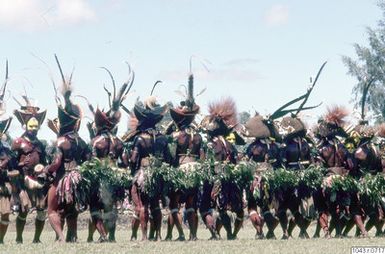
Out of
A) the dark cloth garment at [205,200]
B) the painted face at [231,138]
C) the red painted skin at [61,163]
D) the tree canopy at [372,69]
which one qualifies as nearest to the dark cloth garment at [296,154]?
the painted face at [231,138]

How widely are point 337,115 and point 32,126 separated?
18.1 ft

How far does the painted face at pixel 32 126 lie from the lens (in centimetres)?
1490

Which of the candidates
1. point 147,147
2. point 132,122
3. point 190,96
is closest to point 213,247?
point 147,147

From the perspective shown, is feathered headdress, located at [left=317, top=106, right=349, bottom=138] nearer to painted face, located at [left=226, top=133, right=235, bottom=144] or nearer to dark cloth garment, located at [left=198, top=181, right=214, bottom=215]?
painted face, located at [left=226, top=133, right=235, bottom=144]

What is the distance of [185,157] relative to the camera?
1509cm

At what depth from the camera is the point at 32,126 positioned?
14906 mm

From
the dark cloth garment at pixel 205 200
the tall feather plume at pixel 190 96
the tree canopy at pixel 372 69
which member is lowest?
the dark cloth garment at pixel 205 200

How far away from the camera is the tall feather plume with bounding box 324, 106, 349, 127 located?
1611 centimetres

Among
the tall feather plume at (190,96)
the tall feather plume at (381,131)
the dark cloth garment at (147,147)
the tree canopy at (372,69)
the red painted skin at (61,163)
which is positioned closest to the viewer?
the red painted skin at (61,163)

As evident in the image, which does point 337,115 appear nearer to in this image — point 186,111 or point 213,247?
point 186,111

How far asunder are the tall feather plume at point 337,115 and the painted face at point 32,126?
5.23 m

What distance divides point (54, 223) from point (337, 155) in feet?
17.1

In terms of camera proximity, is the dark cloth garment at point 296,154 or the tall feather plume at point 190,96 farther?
the dark cloth garment at point 296,154

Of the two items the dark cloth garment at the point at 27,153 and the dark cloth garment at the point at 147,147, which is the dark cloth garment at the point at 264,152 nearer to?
the dark cloth garment at the point at 147,147
